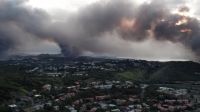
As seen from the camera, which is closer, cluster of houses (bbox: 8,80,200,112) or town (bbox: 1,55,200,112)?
cluster of houses (bbox: 8,80,200,112)

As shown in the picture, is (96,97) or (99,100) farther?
(96,97)

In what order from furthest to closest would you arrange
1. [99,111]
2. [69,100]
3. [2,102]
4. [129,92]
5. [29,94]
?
1. [129,92]
2. [29,94]
3. [69,100]
4. [2,102]
5. [99,111]

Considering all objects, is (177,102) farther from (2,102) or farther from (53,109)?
(2,102)

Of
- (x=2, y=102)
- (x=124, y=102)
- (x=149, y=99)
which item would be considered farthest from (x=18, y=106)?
(x=149, y=99)

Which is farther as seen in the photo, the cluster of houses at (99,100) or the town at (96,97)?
the town at (96,97)

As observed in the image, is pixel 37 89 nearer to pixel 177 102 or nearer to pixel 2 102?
pixel 2 102

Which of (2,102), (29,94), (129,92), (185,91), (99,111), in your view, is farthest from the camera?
(185,91)

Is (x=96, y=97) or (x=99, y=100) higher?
(x=96, y=97)

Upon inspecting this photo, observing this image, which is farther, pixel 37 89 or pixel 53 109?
pixel 37 89

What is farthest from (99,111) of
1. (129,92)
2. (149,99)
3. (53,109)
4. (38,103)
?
(129,92)
